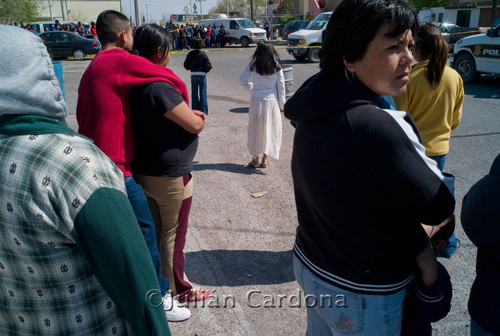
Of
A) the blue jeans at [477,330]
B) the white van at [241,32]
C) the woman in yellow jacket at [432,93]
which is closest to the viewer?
the blue jeans at [477,330]

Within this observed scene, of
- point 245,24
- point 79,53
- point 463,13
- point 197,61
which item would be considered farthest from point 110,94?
point 463,13

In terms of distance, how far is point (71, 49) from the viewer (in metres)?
24.9

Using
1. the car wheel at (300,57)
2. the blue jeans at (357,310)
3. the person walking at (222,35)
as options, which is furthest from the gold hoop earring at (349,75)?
the person walking at (222,35)

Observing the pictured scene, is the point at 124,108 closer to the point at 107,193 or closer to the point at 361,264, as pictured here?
the point at 107,193

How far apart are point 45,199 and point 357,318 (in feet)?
3.74

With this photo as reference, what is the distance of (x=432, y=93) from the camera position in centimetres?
336

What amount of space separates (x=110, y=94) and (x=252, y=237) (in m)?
2.36

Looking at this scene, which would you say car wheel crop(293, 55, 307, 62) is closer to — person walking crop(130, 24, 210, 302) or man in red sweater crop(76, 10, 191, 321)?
person walking crop(130, 24, 210, 302)

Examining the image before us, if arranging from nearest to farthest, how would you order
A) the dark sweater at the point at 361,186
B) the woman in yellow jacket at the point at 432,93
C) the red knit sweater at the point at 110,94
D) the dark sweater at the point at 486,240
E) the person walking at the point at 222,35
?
1. the dark sweater at the point at 361,186
2. the dark sweater at the point at 486,240
3. the red knit sweater at the point at 110,94
4. the woman in yellow jacket at the point at 432,93
5. the person walking at the point at 222,35

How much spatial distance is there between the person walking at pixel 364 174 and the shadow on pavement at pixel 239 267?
208 cm

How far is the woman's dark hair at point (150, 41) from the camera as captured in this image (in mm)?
2928

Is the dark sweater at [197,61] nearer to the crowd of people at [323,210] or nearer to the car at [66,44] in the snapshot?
the crowd of people at [323,210]

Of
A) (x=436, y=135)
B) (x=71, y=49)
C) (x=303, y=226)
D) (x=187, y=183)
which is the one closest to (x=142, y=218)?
(x=187, y=183)

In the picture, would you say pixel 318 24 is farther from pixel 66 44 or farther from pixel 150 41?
pixel 150 41
